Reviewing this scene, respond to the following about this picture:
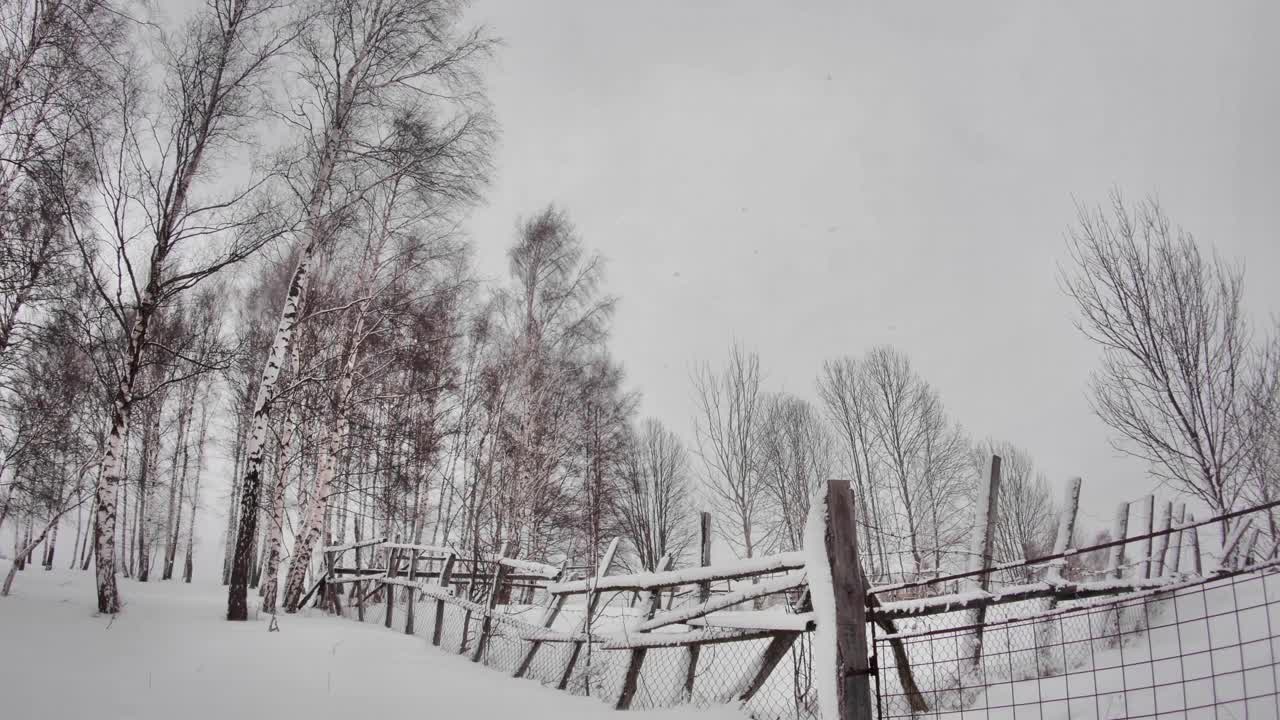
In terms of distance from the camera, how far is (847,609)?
301 cm

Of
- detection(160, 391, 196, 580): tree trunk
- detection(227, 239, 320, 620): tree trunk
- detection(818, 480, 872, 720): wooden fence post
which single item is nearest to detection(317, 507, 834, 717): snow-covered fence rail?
detection(818, 480, 872, 720): wooden fence post

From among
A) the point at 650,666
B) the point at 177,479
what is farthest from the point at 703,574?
the point at 177,479

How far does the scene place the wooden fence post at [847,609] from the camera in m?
2.91

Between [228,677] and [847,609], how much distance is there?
4724 mm

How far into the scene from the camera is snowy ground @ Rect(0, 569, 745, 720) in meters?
3.86

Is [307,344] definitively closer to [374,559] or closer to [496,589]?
[374,559]

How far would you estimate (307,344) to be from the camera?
13.1 m

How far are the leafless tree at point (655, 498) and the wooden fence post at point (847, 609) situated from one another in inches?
833

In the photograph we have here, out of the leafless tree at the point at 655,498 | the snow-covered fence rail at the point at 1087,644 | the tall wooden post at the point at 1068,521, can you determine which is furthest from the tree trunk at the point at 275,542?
the leafless tree at the point at 655,498

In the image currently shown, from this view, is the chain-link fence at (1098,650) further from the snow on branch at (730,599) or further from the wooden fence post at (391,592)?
the wooden fence post at (391,592)

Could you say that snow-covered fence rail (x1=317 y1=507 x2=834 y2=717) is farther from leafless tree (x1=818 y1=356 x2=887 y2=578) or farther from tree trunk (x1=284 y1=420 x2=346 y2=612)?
leafless tree (x1=818 y1=356 x2=887 y2=578)

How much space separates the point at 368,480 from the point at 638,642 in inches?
560

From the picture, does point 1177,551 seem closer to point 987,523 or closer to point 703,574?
point 987,523

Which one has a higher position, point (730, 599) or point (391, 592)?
point (730, 599)
